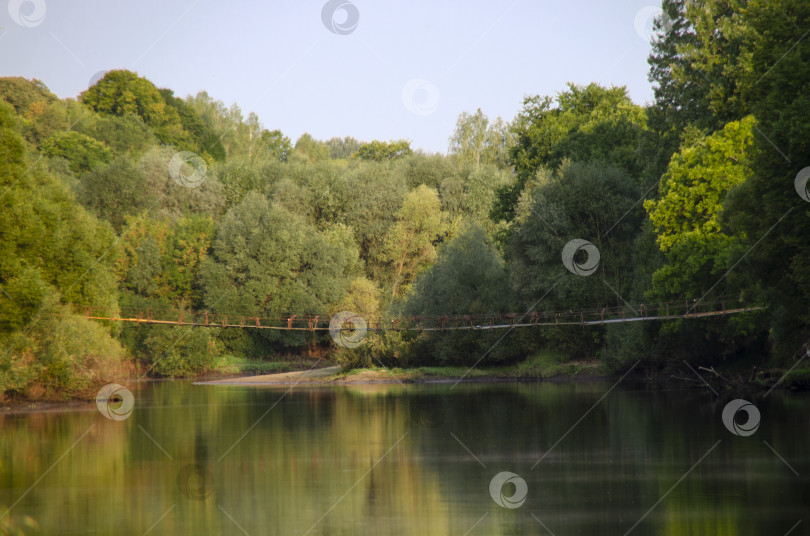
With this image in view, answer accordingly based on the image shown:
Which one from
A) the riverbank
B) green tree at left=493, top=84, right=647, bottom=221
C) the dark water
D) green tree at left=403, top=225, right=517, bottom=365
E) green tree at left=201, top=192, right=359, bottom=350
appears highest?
green tree at left=493, top=84, right=647, bottom=221

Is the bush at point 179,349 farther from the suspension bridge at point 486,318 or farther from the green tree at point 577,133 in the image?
the green tree at point 577,133

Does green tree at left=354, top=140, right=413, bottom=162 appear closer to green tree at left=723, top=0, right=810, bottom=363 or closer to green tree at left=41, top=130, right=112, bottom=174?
green tree at left=41, top=130, right=112, bottom=174

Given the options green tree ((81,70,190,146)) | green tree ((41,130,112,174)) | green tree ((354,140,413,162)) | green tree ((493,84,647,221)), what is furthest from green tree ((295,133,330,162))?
green tree ((493,84,647,221))

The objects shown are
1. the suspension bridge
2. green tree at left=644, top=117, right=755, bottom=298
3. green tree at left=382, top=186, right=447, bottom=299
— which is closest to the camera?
green tree at left=644, top=117, right=755, bottom=298

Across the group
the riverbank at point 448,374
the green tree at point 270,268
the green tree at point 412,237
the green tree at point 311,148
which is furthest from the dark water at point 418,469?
the green tree at point 311,148

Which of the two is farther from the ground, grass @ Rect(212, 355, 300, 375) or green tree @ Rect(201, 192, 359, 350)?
Answer: green tree @ Rect(201, 192, 359, 350)

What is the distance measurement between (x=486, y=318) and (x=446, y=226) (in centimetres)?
1595

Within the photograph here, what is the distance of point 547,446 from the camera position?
974 inches

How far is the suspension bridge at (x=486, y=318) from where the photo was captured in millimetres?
35697

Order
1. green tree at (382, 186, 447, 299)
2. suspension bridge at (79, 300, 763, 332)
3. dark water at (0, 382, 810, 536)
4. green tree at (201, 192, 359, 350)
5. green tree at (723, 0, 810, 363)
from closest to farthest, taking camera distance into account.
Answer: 1. dark water at (0, 382, 810, 536)
2. green tree at (723, 0, 810, 363)
3. suspension bridge at (79, 300, 763, 332)
4. green tree at (201, 192, 359, 350)
5. green tree at (382, 186, 447, 299)

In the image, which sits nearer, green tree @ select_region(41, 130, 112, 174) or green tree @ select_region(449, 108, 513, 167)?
green tree @ select_region(41, 130, 112, 174)

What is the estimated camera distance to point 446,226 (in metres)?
65.1

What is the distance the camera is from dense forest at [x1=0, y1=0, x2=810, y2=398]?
2892cm

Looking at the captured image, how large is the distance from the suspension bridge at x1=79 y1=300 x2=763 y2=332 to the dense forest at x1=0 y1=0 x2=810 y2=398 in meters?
0.57
